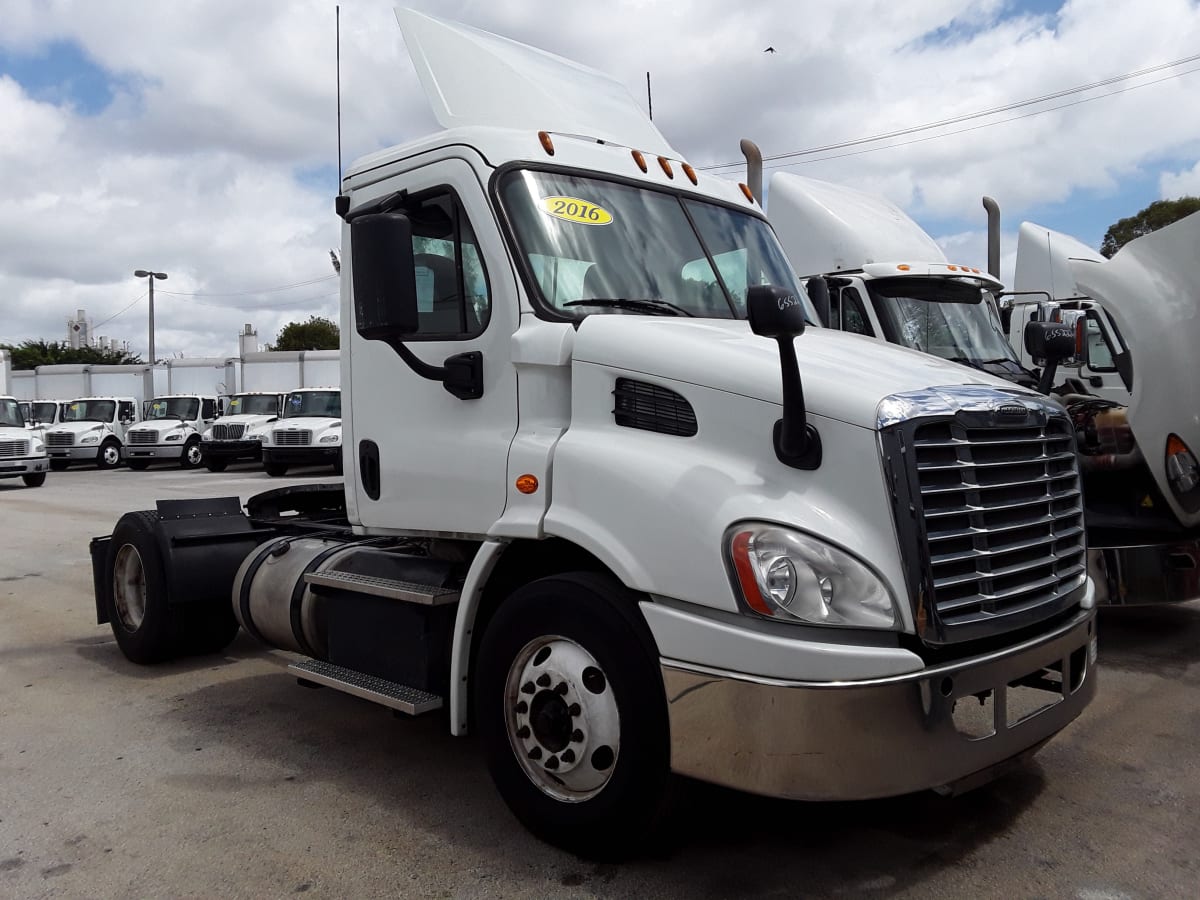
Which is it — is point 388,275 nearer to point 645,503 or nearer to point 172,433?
point 645,503

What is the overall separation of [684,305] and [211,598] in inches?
144

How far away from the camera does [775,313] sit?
10.4 feet

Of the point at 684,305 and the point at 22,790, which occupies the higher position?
the point at 684,305

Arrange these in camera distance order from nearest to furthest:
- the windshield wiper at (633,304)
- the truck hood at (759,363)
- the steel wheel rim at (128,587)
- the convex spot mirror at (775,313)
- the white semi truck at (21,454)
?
the convex spot mirror at (775,313) → the truck hood at (759,363) → the windshield wiper at (633,304) → the steel wheel rim at (128,587) → the white semi truck at (21,454)

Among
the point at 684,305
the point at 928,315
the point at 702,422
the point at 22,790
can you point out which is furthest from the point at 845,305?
the point at 22,790

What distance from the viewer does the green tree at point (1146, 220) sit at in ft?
133

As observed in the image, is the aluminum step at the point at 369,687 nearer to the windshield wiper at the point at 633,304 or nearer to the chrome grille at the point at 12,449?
the windshield wiper at the point at 633,304

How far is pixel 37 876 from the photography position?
12.1ft

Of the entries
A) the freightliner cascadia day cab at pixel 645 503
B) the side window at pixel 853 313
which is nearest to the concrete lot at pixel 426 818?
the freightliner cascadia day cab at pixel 645 503

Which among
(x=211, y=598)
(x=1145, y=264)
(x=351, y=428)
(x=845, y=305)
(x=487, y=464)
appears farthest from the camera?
(x=845, y=305)

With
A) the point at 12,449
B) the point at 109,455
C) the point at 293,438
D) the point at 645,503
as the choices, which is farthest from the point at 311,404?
the point at 645,503

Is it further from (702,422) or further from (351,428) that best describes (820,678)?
(351,428)

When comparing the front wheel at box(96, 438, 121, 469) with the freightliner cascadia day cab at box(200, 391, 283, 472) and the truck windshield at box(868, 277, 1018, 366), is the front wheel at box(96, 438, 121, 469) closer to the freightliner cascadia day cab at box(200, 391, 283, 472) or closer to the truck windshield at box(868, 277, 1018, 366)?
the freightliner cascadia day cab at box(200, 391, 283, 472)

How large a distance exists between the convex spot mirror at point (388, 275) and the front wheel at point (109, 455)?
30.9 meters
